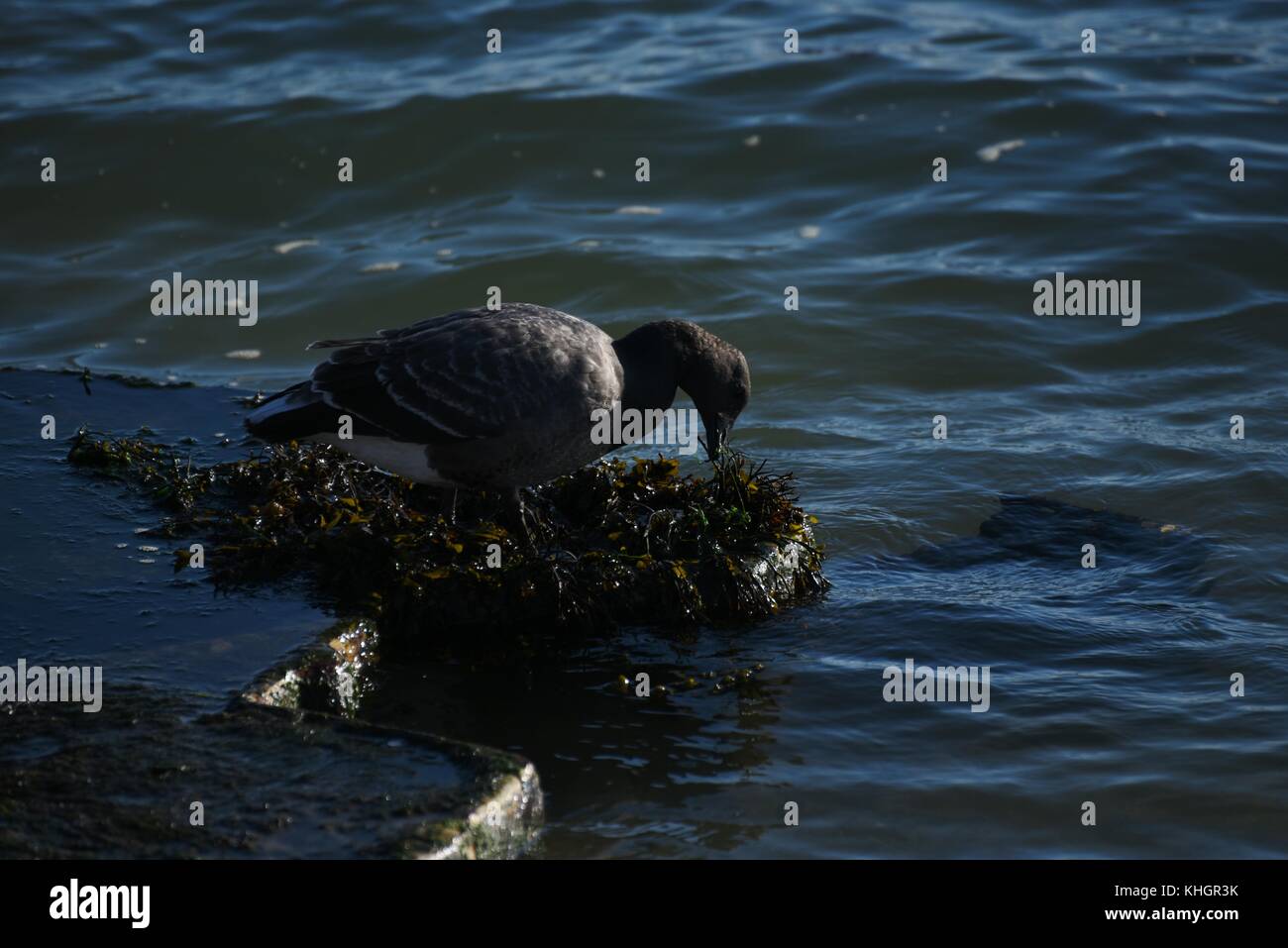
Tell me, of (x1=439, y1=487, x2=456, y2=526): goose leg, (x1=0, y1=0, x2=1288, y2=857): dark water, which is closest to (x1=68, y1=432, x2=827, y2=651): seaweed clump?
(x1=439, y1=487, x2=456, y2=526): goose leg

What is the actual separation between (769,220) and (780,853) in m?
9.52

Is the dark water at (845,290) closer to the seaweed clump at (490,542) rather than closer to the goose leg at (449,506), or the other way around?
the seaweed clump at (490,542)

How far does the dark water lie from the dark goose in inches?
42.5

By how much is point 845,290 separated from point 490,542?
6694 mm

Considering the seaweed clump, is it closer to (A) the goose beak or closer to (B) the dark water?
(A) the goose beak

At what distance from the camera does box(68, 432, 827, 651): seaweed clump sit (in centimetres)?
676

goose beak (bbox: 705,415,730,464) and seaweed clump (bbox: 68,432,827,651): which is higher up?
goose beak (bbox: 705,415,730,464)

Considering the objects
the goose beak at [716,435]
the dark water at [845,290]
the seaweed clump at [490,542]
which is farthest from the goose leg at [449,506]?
the goose beak at [716,435]

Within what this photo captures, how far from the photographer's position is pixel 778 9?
18.6 metres

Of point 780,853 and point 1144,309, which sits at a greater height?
point 1144,309

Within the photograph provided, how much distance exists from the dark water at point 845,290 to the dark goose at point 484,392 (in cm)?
108

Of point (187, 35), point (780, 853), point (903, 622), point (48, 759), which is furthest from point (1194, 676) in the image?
point (187, 35)

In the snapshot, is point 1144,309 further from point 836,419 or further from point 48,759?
point 48,759

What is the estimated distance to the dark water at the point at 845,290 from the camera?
631 cm
